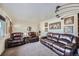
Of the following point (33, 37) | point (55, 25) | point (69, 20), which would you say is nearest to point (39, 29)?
point (33, 37)

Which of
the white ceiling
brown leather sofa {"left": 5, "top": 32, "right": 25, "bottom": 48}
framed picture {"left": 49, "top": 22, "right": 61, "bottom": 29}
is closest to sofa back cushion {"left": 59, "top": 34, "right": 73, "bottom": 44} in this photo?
framed picture {"left": 49, "top": 22, "right": 61, "bottom": 29}

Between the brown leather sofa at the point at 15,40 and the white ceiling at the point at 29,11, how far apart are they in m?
0.32

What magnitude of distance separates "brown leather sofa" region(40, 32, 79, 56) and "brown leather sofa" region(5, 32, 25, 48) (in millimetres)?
481

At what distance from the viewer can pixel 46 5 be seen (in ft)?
7.62

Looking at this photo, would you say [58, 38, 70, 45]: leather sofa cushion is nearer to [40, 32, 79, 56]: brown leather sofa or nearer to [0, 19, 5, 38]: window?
[40, 32, 79, 56]: brown leather sofa

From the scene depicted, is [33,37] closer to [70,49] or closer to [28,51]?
[28,51]

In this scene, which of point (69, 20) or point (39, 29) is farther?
point (39, 29)

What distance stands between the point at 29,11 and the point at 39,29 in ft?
1.55

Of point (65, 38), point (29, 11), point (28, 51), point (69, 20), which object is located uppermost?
point (29, 11)

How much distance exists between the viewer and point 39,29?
8.04ft

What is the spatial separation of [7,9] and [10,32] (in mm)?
511

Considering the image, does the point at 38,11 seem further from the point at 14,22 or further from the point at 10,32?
the point at 10,32

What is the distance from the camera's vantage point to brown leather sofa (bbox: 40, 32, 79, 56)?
7.15 ft

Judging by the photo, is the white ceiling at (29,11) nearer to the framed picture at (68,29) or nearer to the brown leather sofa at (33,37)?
the brown leather sofa at (33,37)
